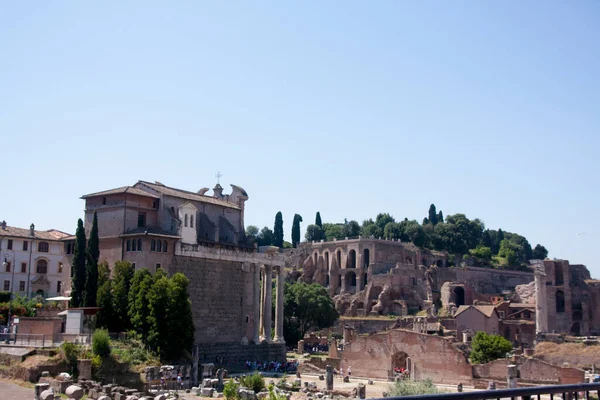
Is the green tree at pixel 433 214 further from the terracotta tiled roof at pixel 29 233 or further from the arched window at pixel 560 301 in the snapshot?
the terracotta tiled roof at pixel 29 233

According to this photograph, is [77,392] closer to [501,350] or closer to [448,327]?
[501,350]

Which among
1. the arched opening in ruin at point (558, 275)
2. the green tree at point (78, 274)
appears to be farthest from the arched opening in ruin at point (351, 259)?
the green tree at point (78, 274)

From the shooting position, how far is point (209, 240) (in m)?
44.3

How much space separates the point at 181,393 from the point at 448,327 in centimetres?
4155

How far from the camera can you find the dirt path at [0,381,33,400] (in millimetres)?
22859

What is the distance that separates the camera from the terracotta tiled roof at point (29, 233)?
46678mm

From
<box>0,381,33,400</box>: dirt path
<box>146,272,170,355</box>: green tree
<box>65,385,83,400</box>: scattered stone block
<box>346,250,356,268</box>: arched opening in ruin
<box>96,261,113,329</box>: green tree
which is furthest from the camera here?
<box>346,250,356,268</box>: arched opening in ruin

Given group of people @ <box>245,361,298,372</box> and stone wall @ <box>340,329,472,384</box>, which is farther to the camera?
group of people @ <box>245,361,298,372</box>

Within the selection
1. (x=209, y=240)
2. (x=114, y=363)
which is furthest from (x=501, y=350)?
(x=114, y=363)

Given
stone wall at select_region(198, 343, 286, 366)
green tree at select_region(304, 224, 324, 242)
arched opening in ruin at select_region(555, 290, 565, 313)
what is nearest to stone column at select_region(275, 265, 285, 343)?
stone wall at select_region(198, 343, 286, 366)

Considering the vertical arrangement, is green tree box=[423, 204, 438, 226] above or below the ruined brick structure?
above

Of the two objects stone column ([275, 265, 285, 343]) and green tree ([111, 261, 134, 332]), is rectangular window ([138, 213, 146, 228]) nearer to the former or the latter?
green tree ([111, 261, 134, 332])

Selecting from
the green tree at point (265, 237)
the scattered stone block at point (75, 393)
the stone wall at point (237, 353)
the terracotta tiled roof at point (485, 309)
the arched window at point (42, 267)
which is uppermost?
the green tree at point (265, 237)

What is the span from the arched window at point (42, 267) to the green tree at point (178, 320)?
17.6 meters
